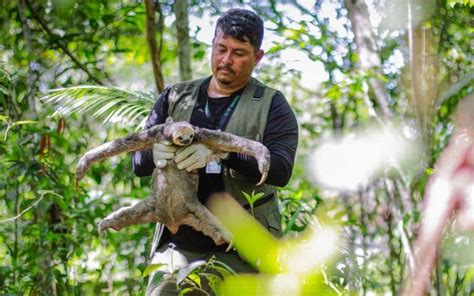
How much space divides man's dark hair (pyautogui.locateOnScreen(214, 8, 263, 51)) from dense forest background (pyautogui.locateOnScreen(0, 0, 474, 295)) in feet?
2.63

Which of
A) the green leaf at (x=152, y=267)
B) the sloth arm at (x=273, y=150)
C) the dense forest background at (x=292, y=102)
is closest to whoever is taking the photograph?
the green leaf at (x=152, y=267)

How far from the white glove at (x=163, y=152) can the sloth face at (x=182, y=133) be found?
0.06m

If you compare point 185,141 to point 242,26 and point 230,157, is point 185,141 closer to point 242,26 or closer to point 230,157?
point 230,157

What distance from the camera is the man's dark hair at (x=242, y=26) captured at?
2.47 m

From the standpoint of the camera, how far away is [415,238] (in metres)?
3.50

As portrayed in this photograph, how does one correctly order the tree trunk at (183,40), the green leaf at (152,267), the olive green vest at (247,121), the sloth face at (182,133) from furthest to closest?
the tree trunk at (183,40)
the olive green vest at (247,121)
the sloth face at (182,133)
the green leaf at (152,267)

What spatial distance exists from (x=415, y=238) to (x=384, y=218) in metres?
0.93

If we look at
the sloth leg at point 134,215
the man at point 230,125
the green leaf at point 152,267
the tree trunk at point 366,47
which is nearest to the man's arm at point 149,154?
the man at point 230,125

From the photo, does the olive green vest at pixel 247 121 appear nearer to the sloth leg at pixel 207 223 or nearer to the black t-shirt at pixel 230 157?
the black t-shirt at pixel 230 157

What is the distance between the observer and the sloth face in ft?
7.24

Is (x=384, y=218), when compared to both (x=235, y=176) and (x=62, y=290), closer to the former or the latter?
(x=62, y=290)

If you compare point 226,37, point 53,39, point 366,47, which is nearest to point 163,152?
point 226,37

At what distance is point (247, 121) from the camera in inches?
96.0

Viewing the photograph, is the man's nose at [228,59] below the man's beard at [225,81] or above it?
above
